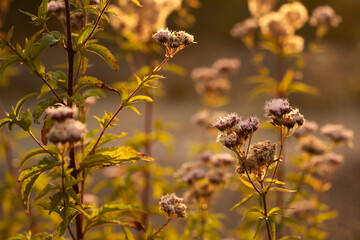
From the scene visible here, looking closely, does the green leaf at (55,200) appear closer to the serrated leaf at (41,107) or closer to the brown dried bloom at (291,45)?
the serrated leaf at (41,107)

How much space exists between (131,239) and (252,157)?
71cm

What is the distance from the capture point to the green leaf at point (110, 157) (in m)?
1.72

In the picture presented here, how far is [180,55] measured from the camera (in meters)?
14.8

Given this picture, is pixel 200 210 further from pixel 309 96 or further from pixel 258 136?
pixel 309 96

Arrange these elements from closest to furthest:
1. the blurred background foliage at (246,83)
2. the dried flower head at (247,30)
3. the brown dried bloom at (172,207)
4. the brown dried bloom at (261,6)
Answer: the brown dried bloom at (172,207), the brown dried bloom at (261,6), the dried flower head at (247,30), the blurred background foliage at (246,83)

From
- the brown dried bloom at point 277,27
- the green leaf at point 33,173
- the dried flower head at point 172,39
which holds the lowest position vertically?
the green leaf at point 33,173

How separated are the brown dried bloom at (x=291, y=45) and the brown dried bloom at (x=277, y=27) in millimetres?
55

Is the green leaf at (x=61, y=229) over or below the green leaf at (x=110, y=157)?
below

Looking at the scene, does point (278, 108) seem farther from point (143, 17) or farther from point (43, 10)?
point (143, 17)

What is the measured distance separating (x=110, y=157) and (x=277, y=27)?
2.38m

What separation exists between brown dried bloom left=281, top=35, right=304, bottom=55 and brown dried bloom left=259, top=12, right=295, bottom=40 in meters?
0.06

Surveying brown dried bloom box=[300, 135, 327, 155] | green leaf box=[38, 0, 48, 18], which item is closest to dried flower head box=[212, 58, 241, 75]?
brown dried bloom box=[300, 135, 327, 155]

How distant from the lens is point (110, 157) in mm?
1725

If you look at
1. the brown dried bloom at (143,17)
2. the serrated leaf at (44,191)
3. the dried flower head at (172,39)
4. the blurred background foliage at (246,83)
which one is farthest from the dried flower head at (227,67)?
the serrated leaf at (44,191)
